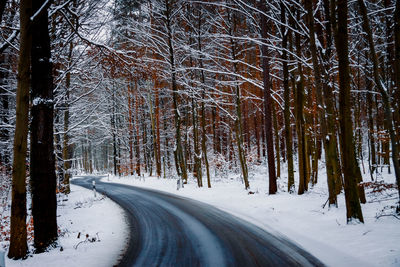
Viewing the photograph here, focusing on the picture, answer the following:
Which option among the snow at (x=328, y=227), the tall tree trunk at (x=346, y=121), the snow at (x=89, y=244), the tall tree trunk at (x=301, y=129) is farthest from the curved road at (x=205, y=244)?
the tall tree trunk at (x=301, y=129)

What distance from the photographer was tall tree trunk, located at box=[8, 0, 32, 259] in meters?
4.97

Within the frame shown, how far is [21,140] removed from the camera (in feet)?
16.5

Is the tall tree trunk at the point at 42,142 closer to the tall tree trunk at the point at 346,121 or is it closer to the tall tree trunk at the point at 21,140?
the tall tree trunk at the point at 21,140

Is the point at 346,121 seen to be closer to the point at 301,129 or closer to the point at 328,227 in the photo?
the point at 328,227

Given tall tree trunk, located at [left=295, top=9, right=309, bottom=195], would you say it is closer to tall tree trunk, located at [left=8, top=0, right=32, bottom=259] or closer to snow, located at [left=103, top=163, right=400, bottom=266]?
snow, located at [left=103, top=163, right=400, bottom=266]

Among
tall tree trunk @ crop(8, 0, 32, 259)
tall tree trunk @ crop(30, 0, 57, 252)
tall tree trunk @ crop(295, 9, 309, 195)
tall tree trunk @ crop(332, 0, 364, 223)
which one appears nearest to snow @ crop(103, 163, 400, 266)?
tall tree trunk @ crop(332, 0, 364, 223)

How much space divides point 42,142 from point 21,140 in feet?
2.25

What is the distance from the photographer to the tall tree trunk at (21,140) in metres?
4.97

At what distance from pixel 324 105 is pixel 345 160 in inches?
110

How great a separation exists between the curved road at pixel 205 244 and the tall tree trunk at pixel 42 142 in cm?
203

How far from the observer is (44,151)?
572cm

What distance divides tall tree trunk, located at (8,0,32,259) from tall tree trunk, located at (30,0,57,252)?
1.65ft

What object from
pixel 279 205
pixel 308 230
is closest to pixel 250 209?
pixel 279 205

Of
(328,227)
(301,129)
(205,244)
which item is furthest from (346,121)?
(301,129)
